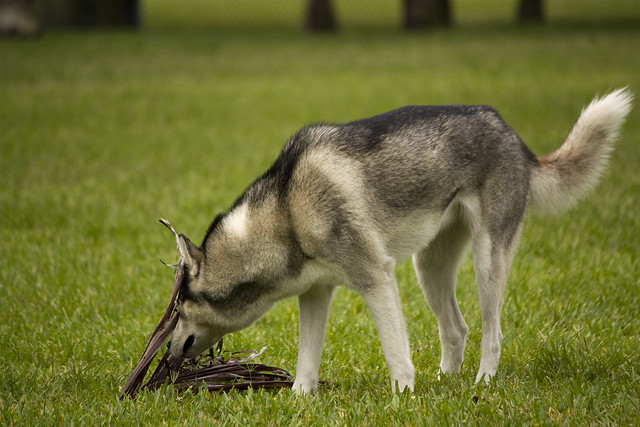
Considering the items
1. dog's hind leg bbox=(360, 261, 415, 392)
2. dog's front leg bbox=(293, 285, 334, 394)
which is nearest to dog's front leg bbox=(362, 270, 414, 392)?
dog's hind leg bbox=(360, 261, 415, 392)

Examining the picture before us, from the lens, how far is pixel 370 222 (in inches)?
157

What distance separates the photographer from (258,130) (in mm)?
13148

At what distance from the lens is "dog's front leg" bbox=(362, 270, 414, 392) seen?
390cm

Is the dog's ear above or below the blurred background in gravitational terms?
above

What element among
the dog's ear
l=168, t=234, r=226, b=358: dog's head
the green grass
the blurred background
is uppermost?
the dog's ear

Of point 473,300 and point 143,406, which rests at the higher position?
point 143,406

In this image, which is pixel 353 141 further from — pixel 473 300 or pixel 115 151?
pixel 115 151

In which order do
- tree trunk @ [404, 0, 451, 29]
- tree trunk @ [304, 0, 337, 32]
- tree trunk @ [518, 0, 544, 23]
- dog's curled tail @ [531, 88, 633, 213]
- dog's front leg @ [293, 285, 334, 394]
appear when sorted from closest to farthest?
dog's front leg @ [293, 285, 334, 394] < dog's curled tail @ [531, 88, 633, 213] < tree trunk @ [404, 0, 451, 29] < tree trunk @ [304, 0, 337, 32] < tree trunk @ [518, 0, 544, 23]

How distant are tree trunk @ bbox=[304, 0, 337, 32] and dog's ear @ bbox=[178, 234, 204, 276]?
934 inches

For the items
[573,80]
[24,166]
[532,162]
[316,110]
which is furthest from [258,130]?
[532,162]

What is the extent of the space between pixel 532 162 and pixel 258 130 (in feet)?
29.6

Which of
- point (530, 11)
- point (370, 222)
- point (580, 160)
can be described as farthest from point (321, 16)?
point (370, 222)

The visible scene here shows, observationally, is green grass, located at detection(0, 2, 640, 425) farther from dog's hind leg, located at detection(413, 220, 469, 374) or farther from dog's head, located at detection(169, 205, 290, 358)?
dog's head, located at detection(169, 205, 290, 358)

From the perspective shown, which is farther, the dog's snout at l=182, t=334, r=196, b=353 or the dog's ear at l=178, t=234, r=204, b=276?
the dog's snout at l=182, t=334, r=196, b=353
